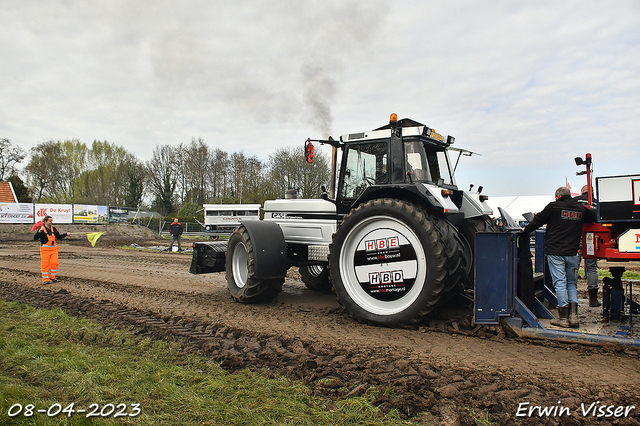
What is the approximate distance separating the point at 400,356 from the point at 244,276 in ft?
12.7

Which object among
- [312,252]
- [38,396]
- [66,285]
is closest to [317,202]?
[312,252]

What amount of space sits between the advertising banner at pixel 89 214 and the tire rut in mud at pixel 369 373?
33.0 meters

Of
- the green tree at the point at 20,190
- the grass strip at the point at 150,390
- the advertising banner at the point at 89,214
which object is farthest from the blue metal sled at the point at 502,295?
the green tree at the point at 20,190

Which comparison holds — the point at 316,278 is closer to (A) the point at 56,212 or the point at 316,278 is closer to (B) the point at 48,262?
(B) the point at 48,262

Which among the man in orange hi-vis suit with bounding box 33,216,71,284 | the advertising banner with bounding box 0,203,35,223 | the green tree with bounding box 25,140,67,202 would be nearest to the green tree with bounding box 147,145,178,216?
the green tree with bounding box 25,140,67,202

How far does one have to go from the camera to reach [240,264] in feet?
25.3

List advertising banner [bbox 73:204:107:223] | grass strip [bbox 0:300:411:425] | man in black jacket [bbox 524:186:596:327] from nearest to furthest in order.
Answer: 1. grass strip [bbox 0:300:411:425]
2. man in black jacket [bbox 524:186:596:327]
3. advertising banner [bbox 73:204:107:223]

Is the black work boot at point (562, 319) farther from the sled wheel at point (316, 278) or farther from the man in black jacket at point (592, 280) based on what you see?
the sled wheel at point (316, 278)

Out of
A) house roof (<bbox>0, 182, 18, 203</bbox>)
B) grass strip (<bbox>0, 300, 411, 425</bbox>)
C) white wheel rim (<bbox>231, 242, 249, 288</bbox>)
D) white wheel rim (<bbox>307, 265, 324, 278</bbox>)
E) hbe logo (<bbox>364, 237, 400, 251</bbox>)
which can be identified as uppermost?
house roof (<bbox>0, 182, 18, 203</bbox>)

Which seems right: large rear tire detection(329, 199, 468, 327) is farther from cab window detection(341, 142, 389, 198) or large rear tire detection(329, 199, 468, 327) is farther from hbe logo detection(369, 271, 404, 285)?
cab window detection(341, 142, 389, 198)

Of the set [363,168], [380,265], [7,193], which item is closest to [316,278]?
[363,168]

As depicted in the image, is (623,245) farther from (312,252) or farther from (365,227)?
(312,252)

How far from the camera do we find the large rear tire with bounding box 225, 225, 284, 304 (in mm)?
6941

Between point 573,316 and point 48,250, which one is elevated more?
point 48,250
